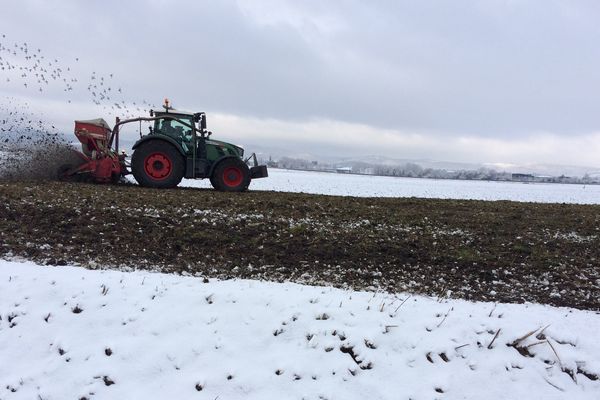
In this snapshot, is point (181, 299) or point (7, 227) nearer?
point (181, 299)

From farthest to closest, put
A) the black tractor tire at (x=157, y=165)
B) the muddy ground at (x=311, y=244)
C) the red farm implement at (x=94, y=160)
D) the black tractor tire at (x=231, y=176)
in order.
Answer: the black tractor tire at (x=231, y=176) < the black tractor tire at (x=157, y=165) < the red farm implement at (x=94, y=160) < the muddy ground at (x=311, y=244)

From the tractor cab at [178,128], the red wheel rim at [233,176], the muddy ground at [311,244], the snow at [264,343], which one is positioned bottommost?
the snow at [264,343]

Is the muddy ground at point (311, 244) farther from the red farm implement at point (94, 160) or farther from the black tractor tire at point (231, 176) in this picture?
the black tractor tire at point (231, 176)

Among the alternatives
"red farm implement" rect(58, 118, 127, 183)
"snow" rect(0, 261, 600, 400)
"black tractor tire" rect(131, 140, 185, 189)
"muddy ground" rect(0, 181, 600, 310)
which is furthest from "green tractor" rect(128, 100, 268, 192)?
"snow" rect(0, 261, 600, 400)

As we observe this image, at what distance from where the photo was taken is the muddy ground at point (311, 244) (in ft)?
18.8

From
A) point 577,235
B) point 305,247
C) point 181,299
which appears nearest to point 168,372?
point 181,299

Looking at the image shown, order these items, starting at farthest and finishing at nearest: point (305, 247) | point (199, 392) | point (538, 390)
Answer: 1. point (305, 247)
2. point (538, 390)
3. point (199, 392)

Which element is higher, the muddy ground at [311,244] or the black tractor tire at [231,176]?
the black tractor tire at [231,176]

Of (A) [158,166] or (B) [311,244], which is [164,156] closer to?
(A) [158,166]

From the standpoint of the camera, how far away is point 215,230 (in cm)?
704

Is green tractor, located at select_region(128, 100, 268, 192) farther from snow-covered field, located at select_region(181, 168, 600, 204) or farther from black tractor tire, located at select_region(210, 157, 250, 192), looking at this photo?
snow-covered field, located at select_region(181, 168, 600, 204)

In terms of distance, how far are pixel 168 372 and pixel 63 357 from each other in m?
→ 1.03

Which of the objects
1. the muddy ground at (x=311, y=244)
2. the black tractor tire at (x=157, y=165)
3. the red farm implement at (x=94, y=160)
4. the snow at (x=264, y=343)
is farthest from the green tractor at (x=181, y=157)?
the snow at (x=264, y=343)

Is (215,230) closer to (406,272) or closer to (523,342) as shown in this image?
(406,272)
